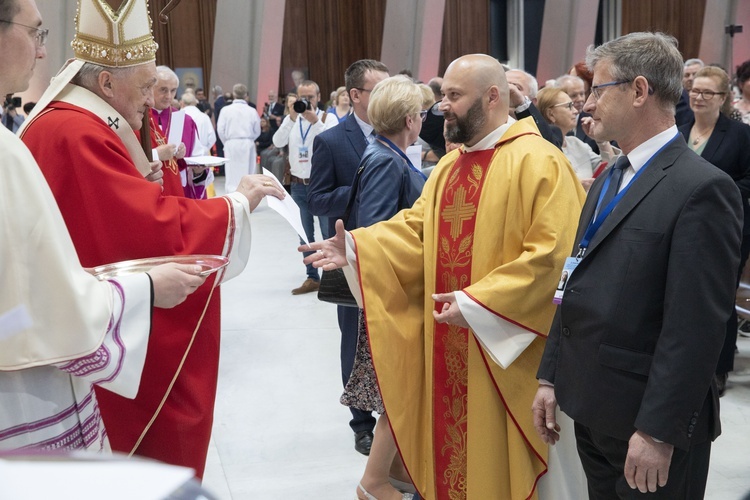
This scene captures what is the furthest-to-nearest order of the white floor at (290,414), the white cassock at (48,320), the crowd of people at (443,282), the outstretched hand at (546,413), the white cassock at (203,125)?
1. the white cassock at (203,125)
2. the white floor at (290,414)
3. the outstretched hand at (546,413)
4. the crowd of people at (443,282)
5. the white cassock at (48,320)

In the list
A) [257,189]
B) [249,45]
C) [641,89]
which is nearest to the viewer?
[641,89]

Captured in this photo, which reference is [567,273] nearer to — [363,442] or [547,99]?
[363,442]

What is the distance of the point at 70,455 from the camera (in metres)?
0.85

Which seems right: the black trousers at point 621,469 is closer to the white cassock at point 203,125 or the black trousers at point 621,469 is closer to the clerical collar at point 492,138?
the clerical collar at point 492,138

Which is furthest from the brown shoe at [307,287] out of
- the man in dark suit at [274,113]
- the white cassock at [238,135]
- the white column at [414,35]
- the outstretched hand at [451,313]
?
the white column at [414,35]

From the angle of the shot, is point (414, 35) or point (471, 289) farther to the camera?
point (414, 35)

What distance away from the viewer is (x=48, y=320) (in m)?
1.78

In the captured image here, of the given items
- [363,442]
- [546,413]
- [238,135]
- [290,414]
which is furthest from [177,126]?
[238,135]

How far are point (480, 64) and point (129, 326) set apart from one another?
157cm

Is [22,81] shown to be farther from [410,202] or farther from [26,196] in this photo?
[410,202]

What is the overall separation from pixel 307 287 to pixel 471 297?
16.1 feet

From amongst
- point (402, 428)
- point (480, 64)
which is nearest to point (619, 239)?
point (480, 64)

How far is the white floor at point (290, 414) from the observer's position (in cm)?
377

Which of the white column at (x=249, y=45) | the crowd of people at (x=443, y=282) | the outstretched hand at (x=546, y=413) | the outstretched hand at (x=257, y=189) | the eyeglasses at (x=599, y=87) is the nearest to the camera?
the crowd of people at (x=443, y=282)
